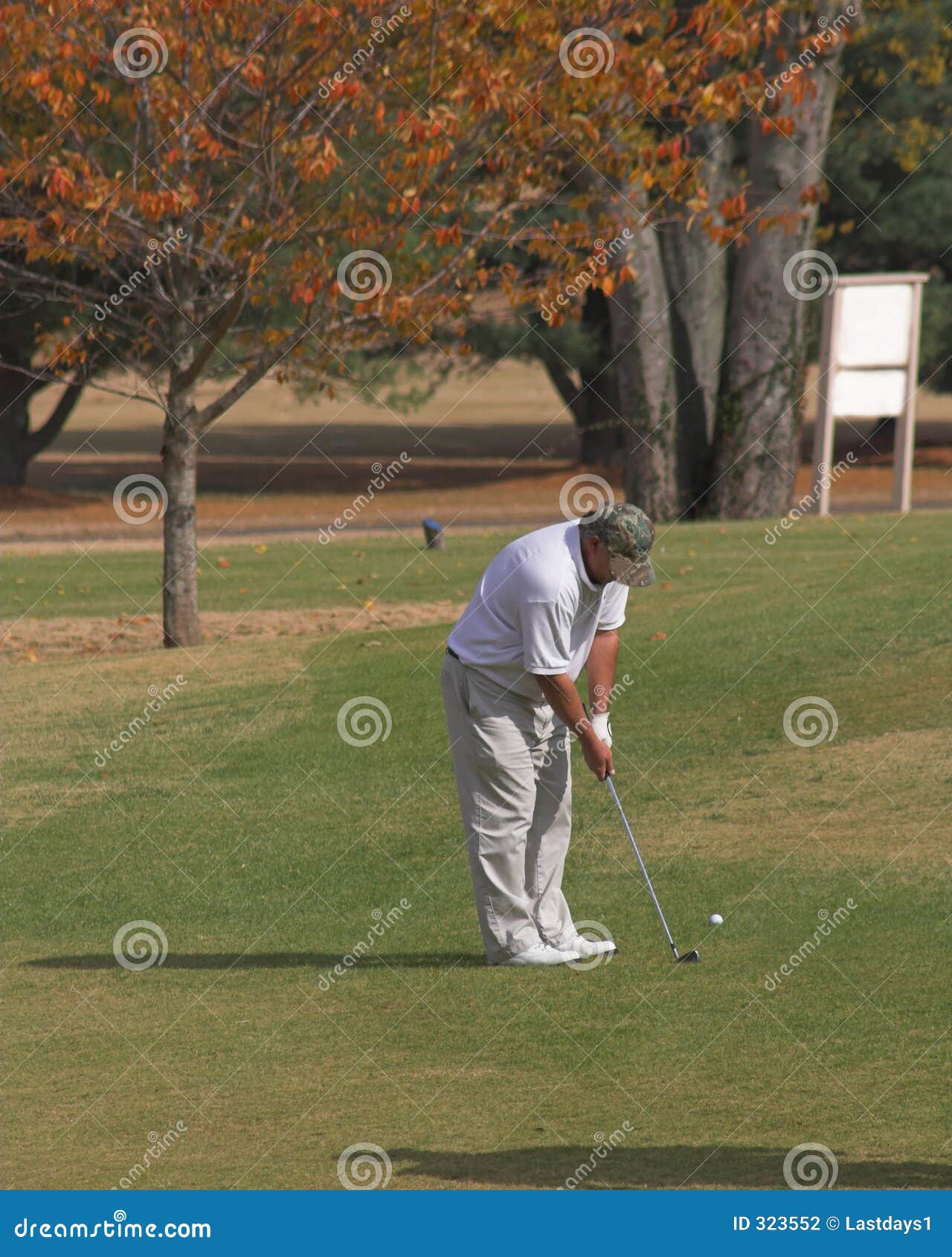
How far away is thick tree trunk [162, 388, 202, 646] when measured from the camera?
1465 cm

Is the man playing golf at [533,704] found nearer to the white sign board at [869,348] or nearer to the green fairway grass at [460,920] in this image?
the green fairway grass at [460,920]

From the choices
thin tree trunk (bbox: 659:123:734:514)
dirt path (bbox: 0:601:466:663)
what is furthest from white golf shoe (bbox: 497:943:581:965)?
thin tree trunk (bbox: 659:123:734:514)

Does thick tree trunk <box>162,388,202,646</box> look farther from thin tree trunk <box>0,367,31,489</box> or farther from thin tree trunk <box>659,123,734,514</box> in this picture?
thin tree trunk <box>0,367,31,489</box>

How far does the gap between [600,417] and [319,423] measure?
29.2 metres

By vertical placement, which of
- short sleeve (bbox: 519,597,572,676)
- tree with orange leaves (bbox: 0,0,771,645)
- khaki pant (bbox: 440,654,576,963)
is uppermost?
tree with orange leaves (bbox: 0,0,771,645)

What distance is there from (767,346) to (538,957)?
17.8 meters

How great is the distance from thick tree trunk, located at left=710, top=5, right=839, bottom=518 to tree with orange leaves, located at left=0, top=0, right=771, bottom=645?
7625 millimetres

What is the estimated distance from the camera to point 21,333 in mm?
31219

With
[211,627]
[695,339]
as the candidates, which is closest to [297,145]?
[211,627]

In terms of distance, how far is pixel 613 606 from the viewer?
6.75m

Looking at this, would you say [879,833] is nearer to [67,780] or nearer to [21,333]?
[67,780]

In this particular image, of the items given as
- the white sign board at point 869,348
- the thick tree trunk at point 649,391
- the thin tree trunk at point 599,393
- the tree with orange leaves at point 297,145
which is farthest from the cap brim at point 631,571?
the thin tree trunk at point 599,393

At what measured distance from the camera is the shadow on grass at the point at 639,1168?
4.89 metres

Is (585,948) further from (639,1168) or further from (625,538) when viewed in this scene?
(639,1168)
